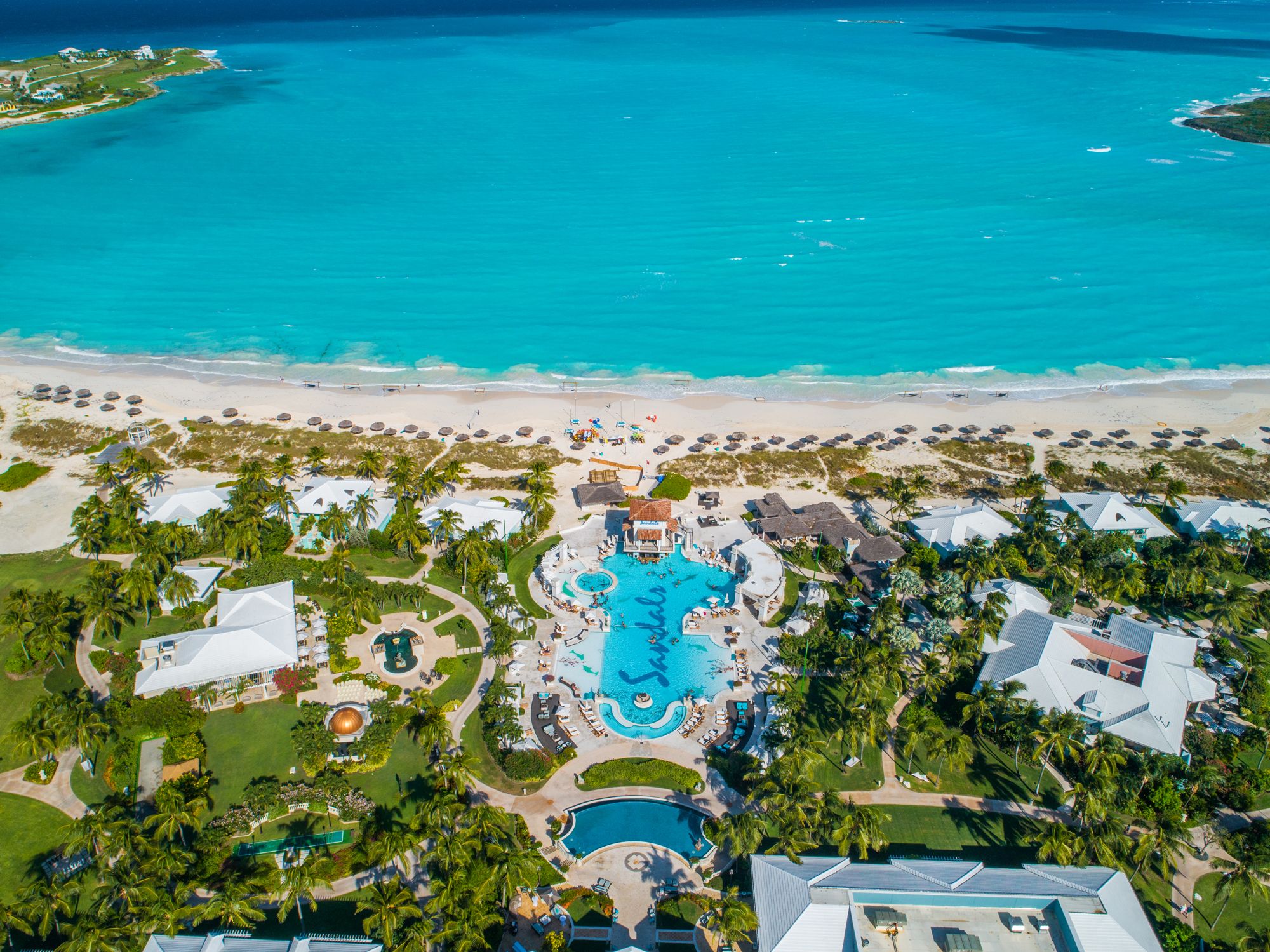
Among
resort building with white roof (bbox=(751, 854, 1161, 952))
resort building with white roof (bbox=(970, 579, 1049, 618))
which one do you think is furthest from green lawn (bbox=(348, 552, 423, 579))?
resort building with white roof (bbox=(970, 579, 1049, 618))

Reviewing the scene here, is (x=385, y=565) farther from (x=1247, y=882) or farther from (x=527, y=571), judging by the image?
(x=1247, y=882)

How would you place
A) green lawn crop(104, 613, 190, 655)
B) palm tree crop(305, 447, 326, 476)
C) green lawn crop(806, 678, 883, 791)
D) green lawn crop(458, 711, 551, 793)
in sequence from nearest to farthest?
green lawn crop(458, 711, 551, 793) < green lawn crop(806, 678, 883, 791) < green lawn crop(104, 613, 190, 655) < palm tree crop(305, 447, 326, 476)

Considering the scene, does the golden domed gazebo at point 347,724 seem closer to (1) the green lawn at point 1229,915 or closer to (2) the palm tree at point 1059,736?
(2) the palm tree at point 1059,736

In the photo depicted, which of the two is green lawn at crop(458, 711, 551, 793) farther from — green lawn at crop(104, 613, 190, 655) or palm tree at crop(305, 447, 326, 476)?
palm tree at crop(305, 447, 326, 476)

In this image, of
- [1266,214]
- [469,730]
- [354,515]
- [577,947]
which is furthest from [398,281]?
[1266,214]

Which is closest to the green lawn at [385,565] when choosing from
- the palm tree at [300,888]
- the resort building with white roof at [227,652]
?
the resort building with white roof at [227,652]

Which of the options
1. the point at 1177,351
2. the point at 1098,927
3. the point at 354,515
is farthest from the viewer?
the point at 1177,351

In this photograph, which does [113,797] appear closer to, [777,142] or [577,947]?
[577,947]

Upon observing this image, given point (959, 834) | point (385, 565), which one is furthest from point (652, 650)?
point (385, 565)
